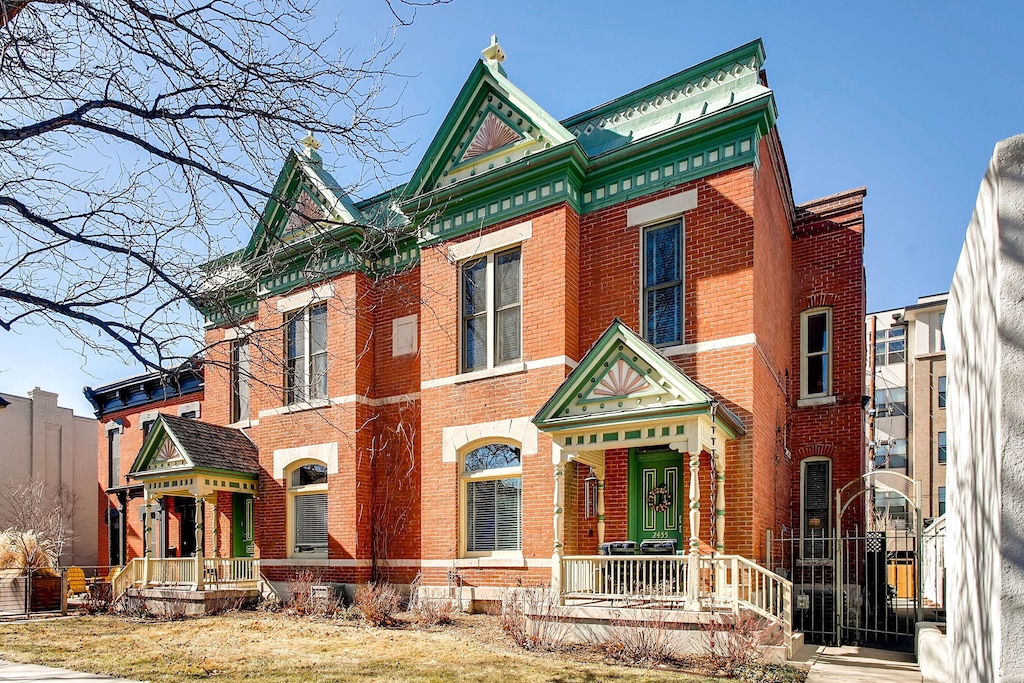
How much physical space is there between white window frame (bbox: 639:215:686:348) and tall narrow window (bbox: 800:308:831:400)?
4.80 m

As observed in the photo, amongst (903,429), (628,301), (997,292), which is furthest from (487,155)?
(903,429)

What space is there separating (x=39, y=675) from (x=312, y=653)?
350 cm

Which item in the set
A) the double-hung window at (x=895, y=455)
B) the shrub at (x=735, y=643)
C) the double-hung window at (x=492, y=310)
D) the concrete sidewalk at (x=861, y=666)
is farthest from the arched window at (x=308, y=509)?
the double-hung window at (x=895, y=455)

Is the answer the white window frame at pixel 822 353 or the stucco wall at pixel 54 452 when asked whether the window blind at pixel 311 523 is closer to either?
the white window frame at pixel 822 353

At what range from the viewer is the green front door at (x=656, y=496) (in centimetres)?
1377

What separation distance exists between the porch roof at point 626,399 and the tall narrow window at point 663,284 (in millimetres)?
1635

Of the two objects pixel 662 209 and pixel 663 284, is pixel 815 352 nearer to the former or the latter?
pixel 663 284

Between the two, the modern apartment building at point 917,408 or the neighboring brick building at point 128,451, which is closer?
the neighboring brick building at point 128,451

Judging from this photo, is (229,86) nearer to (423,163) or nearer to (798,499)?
(423,163)

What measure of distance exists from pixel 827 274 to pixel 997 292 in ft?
47.0

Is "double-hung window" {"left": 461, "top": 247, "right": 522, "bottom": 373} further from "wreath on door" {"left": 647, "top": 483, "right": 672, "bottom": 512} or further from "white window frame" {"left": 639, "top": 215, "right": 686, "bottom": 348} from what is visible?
"wreath on door" {"left": 647, "top": 483, "right": 672, "bottom": 512}

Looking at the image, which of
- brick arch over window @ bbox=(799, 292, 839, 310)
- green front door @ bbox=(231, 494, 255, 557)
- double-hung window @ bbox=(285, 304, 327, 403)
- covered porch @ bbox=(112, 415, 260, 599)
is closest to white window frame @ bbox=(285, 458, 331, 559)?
covered porch @ bbox=(112, 415, 260, 599)

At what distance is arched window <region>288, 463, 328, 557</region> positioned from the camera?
60.4ft

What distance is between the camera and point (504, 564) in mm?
14789
